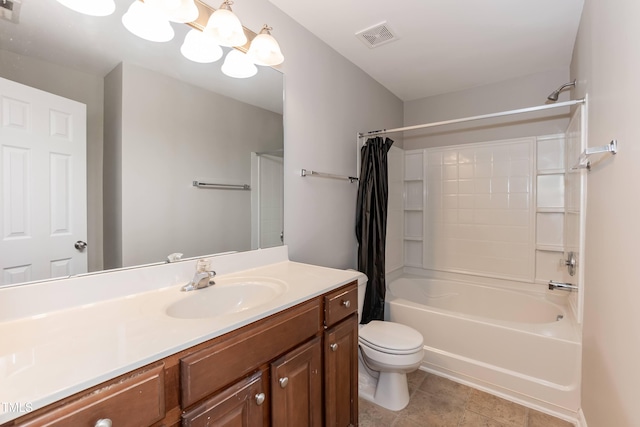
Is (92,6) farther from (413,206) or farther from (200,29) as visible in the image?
(413,206)

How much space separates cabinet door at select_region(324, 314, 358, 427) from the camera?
1.22 meters

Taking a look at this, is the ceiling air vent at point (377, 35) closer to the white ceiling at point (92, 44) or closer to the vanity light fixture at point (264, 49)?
the vanity light fixture at point (264, 49)

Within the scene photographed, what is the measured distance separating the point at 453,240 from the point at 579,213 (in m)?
1.25

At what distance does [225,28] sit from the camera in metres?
1.28

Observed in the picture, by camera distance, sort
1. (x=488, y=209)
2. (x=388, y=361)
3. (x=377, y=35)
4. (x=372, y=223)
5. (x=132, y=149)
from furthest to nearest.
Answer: (x=488, y=209) < (x=372, y=223) < (x=377, y=35) < (x=388, y=361) < (x=132, y=149)

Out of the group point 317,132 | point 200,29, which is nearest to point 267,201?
point 317,132

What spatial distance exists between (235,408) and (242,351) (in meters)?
0.16

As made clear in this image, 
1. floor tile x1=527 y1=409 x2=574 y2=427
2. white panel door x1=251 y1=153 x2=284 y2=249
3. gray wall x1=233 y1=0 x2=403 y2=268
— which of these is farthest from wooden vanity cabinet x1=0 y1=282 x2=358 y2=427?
floor tile x1=527 y1=409 x2=574 y2=427

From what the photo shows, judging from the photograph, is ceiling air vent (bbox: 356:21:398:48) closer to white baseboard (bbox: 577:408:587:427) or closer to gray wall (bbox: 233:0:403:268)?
gray wall (bbox: 233:0:403:268)

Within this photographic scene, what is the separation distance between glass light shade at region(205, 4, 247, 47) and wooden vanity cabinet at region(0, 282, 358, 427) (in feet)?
4.03

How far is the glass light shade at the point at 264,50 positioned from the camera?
4.78 ft

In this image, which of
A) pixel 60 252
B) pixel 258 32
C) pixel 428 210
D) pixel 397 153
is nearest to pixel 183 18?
pixel 258 32

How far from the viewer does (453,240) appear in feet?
9.53

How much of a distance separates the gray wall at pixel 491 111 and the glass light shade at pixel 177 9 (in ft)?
8.40
